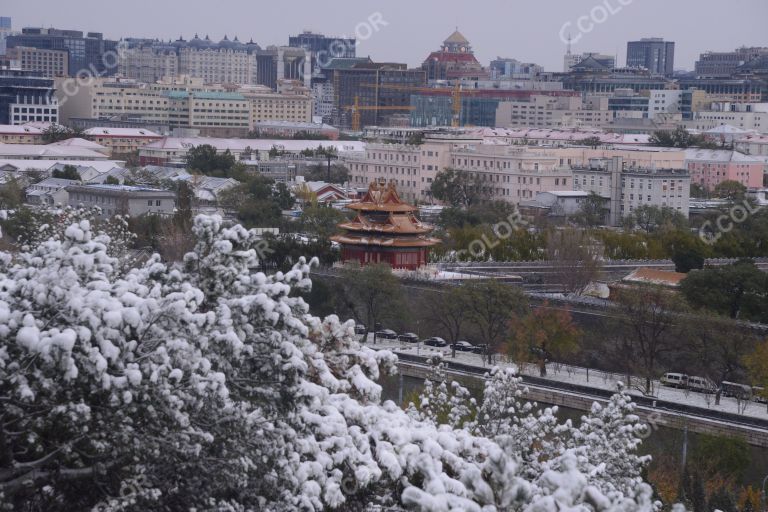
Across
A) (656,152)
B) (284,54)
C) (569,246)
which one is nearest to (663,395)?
(569,246)

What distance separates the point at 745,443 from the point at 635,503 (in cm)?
922

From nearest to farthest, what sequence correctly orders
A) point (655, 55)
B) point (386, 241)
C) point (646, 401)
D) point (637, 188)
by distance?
point (646, 401) → point (386, 241) → point (637, 188) → point (655, 55)

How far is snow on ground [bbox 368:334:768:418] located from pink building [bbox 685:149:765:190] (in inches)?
1016

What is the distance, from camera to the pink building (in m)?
44.6

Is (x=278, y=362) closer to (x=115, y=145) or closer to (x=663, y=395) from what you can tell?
(x=663, y=395)

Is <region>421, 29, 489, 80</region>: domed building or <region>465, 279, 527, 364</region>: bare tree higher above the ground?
<region>421, 29, 489, 80</region>: domed building

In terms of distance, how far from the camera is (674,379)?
17.7 m

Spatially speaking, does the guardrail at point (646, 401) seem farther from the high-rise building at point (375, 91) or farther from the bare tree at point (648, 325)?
the high-rise building at point (375, 91)

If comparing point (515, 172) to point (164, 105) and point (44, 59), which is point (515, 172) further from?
point (44, 59)

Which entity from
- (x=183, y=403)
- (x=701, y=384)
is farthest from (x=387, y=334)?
(x=183, y=403)

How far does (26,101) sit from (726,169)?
2546 cm

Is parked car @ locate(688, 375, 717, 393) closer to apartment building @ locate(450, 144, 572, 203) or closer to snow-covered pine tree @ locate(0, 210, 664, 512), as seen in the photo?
snow-covered pine tree @ locate(0, 210, 664, 512)

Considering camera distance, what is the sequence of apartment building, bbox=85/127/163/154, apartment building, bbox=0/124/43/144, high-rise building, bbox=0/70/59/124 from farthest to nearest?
high-rise building, bbox=0/70/59/124 → apartment building, bbox=85/127/163/154 → apartment building, bbox=0/124/43/144

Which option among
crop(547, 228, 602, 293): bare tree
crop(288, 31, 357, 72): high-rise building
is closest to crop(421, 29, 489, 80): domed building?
crop(288, 31, 357, 72): high-rise building
